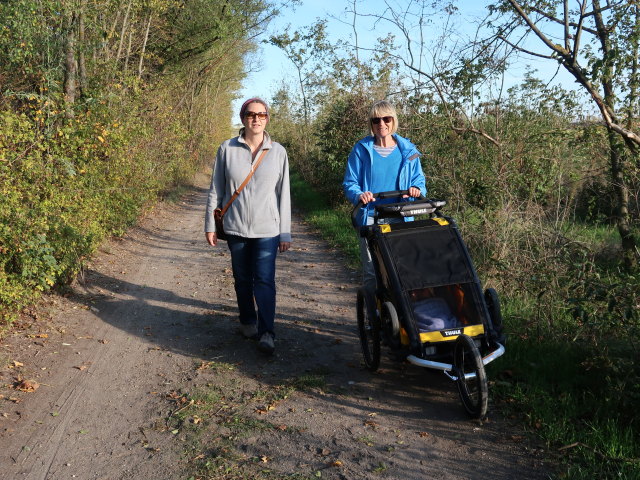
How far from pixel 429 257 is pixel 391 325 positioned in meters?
0.59

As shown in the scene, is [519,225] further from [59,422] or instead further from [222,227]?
[59,422]

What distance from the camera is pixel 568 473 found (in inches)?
130

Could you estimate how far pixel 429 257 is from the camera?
4453mm

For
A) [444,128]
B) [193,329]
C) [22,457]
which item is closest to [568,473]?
[22,457]

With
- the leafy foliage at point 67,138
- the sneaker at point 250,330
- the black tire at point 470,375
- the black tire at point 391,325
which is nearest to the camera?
the black tire at point 470,375

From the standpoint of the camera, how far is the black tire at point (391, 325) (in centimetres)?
430

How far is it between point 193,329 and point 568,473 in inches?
161

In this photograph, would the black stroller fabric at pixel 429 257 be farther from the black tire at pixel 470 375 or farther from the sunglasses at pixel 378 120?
the sunglasses at pixel 378 120

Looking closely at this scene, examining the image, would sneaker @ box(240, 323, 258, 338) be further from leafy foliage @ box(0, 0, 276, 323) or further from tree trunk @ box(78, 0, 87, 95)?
tree trunk @ box(78, 0, 87, 95)

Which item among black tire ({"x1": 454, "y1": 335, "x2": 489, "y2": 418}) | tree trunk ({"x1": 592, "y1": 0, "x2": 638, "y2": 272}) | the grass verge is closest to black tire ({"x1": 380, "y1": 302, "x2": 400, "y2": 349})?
black tire ({"x1": 454, "y1": 335, "x2": 489, "y2": 418})

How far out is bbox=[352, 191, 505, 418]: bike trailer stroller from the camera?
4.17 meters

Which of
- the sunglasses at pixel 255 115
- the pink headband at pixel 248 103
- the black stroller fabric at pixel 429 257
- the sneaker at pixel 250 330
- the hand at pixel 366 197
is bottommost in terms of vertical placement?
the sneaker at pixel 250 330

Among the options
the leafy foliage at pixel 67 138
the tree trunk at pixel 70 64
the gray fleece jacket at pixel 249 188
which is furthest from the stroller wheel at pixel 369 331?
the tree trunk at pixel 70 64

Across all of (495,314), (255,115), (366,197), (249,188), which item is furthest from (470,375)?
(255,115)
